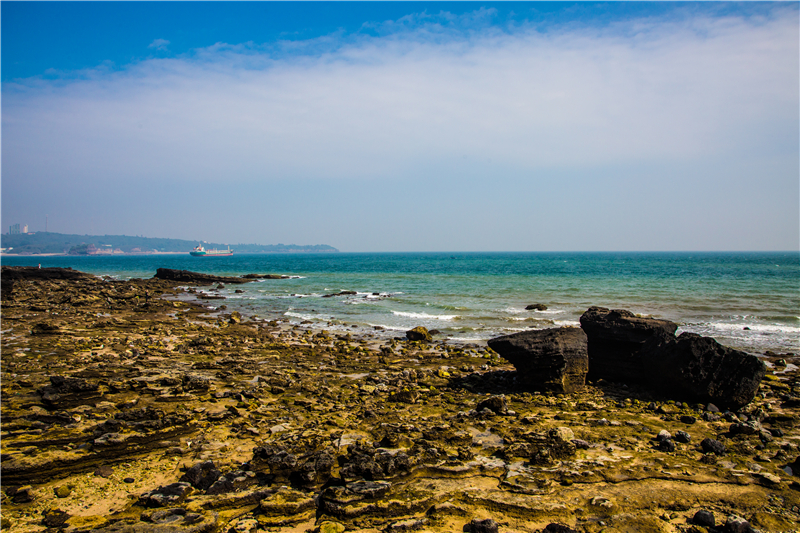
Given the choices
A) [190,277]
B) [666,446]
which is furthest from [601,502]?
[190,277]

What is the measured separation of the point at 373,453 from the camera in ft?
21.7

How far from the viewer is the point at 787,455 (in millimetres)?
7336

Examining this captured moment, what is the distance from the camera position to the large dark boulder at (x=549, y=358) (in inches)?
424

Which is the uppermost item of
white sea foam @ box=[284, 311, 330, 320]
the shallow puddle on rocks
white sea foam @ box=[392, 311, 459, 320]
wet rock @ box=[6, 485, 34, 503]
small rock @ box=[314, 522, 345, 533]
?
wet rock @ box=[6, 485, 34, 503]

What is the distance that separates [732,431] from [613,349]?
13.4ft

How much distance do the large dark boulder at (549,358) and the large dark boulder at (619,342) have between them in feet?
4.27

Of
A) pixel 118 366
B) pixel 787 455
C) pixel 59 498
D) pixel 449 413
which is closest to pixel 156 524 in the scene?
pixel 59 498

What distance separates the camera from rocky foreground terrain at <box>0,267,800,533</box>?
17.7 feet

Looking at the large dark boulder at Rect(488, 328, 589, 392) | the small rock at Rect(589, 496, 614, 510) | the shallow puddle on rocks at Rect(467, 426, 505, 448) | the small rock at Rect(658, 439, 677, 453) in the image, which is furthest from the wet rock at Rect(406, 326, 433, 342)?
the small rock at Rect(589, 496, 614, 510)

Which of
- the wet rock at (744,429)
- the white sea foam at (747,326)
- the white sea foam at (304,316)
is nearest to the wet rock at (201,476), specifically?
the wet rock at (744,429)

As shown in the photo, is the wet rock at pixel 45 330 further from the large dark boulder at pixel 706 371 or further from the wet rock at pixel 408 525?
the large dark boulder at pixel 706 371

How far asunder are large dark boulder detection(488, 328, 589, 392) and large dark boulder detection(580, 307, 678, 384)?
1302 millimetres

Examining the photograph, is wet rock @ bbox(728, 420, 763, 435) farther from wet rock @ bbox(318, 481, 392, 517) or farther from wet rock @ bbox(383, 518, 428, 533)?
wet rock @ bbox(318, 481, 392, 517)

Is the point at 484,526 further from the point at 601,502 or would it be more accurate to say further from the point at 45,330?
the point at 45,330
